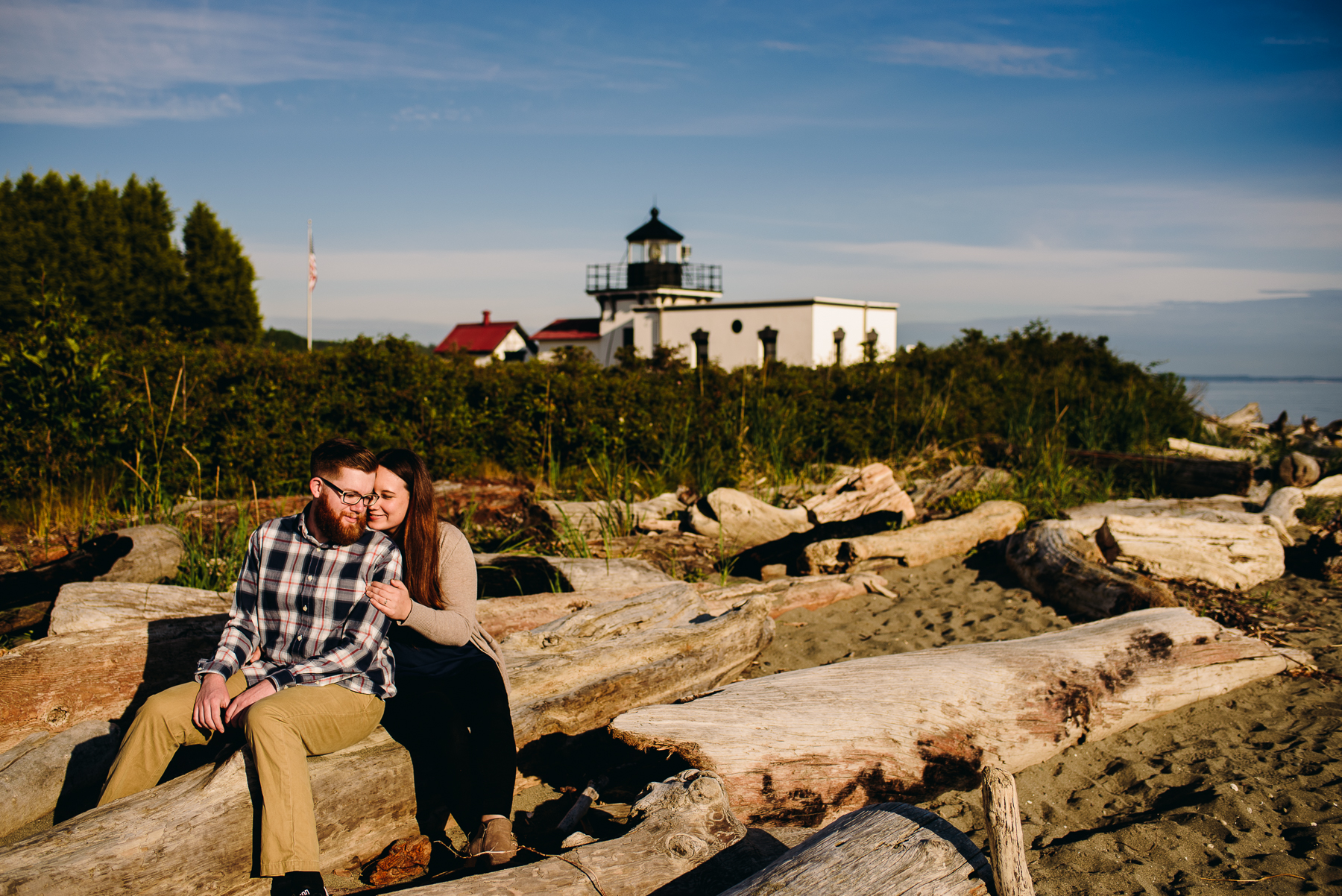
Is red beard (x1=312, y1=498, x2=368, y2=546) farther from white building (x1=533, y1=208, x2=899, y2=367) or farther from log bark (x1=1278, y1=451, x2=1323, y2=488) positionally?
white building (x1=533, y1=208, x2=899, y2=367)

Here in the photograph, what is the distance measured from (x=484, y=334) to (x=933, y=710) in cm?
4656

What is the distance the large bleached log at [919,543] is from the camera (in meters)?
6.32

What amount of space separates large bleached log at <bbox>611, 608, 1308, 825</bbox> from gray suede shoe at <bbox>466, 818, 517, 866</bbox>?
52 cm

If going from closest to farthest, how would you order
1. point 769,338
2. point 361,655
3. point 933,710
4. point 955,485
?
point 361,655, point 933,710, point 955,485, point 769,338

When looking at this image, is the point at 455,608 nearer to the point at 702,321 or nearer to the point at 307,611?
the point at 307,611

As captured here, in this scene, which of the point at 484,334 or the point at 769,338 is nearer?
the point at 769,338

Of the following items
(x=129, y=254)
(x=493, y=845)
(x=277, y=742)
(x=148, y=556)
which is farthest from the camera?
(x=129, y=254)

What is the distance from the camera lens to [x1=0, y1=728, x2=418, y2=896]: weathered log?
2.19 metres

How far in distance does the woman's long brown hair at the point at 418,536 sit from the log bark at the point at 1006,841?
212 cm

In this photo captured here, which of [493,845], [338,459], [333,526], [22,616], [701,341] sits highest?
[701,341]

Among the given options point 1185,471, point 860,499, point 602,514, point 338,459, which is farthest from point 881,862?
point 1185,471

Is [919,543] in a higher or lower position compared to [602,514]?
lower

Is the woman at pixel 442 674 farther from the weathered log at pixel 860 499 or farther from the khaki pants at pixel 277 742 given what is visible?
the weathered log at pixel 860 499

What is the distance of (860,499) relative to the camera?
707cm
